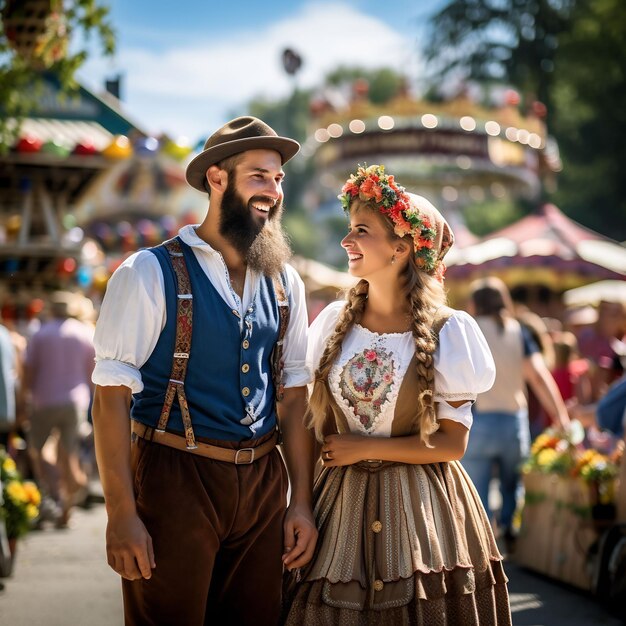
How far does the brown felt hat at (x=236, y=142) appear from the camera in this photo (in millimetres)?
3207

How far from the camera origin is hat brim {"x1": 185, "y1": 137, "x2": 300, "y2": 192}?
3203 millimetres

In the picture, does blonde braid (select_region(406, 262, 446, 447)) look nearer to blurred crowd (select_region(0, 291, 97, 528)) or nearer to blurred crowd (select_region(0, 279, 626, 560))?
blurred crowd (select_region(0, 279, 626, 560))

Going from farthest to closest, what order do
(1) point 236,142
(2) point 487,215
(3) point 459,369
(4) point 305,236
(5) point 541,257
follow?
1. (4) point 305,236
2. (2) point 487,215
3. (5) point 541,257
4. (3) point 459,369
5. (1) point 236,142

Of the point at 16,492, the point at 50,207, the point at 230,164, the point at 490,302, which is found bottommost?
the point at 16,492

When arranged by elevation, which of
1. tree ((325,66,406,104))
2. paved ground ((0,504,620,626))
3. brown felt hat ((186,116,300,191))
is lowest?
paved ground ((0,504,620,626))

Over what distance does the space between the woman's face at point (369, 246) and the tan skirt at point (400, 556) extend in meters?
0.68

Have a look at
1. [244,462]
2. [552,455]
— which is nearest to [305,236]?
[552,455]

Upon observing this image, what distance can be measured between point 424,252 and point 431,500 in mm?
851

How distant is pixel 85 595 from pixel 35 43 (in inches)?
125

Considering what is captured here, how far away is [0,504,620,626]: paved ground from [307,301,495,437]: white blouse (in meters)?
2.34

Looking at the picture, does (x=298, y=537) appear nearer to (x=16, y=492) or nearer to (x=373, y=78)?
(x=16, y=492)

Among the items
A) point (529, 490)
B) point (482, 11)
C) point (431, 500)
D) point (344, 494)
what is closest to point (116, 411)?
point (344, 494)

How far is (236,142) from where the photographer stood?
3195 mm

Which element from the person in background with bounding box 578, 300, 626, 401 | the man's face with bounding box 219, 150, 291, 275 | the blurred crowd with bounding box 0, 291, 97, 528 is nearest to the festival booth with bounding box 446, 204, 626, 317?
the person in background with bounding box 578, 300, 626, 401
